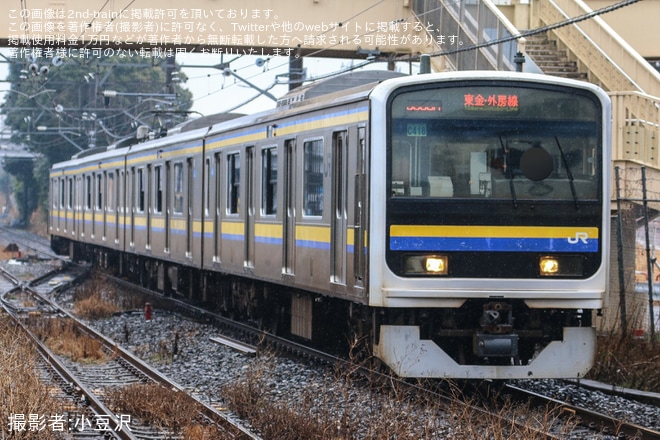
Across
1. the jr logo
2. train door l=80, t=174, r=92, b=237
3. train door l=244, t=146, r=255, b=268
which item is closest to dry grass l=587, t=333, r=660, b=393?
the jr logo

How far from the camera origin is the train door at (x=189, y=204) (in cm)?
1878

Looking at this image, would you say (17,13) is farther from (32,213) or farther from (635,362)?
(32,213)

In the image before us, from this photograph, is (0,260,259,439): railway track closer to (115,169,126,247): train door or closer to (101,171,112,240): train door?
(115,169,126,247): train door

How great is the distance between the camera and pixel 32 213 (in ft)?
237

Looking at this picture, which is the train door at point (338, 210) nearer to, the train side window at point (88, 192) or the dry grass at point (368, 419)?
the dry grass at point (368, 419)

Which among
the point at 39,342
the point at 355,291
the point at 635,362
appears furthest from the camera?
the point at 39,342

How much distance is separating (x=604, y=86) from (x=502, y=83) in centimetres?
1043

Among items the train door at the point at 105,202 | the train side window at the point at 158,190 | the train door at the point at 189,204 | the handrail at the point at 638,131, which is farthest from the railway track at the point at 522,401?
the train door at the point at 105,202

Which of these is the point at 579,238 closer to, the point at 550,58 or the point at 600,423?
the point at 600,423

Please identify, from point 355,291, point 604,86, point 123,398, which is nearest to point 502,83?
point 355,291

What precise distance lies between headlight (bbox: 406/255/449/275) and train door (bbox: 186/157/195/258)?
8596 millimetres

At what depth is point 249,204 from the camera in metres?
15.3

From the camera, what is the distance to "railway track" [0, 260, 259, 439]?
914 cm

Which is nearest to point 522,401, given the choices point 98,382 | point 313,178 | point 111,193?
point 313,178
